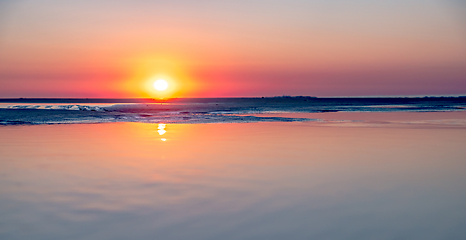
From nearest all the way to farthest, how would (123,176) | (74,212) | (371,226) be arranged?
(371,226) → (74,212) → (123,176)

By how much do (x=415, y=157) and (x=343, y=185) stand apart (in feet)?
15.5

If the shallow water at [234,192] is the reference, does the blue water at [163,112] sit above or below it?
above

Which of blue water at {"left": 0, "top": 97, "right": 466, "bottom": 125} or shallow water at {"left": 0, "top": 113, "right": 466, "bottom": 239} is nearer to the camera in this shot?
shallow water at {"left": 0, "top": 113, "right": 466, "bottom": 239}

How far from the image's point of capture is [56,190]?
7355 mm

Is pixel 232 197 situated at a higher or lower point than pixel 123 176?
lower

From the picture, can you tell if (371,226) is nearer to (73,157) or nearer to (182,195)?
(182,195)

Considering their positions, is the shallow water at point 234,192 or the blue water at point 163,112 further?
the blue water at point 163,112

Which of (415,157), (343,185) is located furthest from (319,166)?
(415,157)

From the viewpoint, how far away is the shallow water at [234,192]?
5.32 meters

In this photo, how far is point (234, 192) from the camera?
717 cm

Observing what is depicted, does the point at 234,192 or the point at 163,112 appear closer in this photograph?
the point at 234,192

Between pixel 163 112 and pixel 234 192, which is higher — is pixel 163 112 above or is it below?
above

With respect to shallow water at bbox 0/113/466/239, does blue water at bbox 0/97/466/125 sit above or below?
above

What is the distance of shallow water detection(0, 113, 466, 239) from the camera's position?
5324 mm
